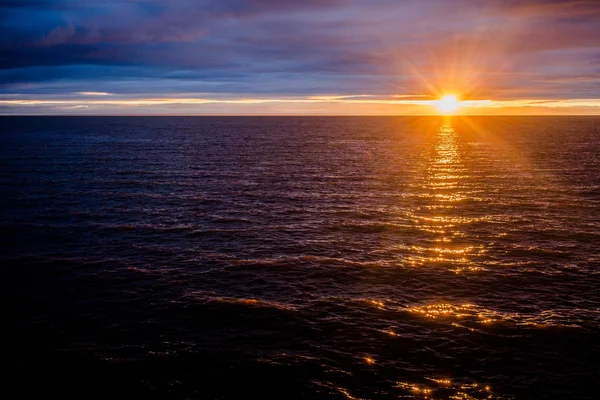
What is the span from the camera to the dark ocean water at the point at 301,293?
73.8 feet

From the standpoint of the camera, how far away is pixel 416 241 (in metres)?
43.2

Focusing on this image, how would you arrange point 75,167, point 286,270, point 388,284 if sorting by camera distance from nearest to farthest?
1. point 388,284
2. point 286,270
3. point 75,167

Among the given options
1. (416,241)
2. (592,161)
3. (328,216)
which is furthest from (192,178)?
(592,161)

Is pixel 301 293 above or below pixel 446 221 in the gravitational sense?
below

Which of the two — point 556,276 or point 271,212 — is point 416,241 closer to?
point 556,276

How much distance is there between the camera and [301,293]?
105ft

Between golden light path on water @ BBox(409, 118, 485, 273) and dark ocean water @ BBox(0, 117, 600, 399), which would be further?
golden light path on water @ BBox(409, 118, 485, 273)

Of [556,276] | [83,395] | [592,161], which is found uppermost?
[592,161]

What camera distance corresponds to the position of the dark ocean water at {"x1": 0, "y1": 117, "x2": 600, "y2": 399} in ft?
73.8

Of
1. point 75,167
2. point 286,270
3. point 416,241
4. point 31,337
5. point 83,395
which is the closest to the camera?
point 83,395

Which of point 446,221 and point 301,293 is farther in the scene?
point 446,221

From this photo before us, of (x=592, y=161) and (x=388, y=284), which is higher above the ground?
(x=592, y=161)

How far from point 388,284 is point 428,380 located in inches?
449

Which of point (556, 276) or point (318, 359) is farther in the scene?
point (556, 276)
